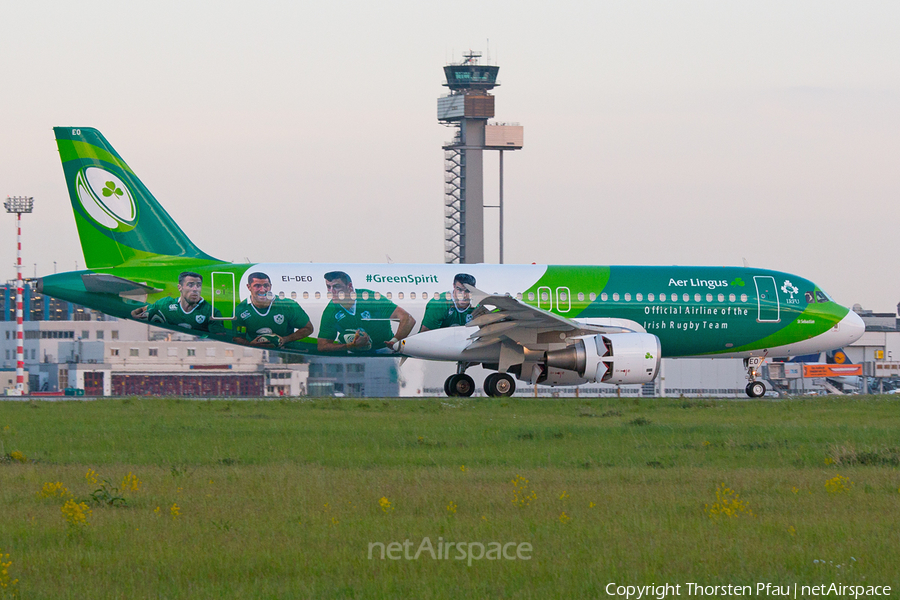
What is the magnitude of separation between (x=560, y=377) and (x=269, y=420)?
8.34 m

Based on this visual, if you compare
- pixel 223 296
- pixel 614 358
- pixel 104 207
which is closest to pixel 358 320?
pixel 223 296

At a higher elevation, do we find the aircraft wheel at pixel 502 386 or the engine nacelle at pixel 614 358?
the engine nacelle at pixel 614 358

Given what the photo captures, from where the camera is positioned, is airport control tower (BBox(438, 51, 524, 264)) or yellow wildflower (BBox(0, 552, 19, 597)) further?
airport control tower (BBox(438, 51, 524, 264))

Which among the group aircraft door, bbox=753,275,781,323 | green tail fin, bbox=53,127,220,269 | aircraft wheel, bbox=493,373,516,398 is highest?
green tail fin, bbox=53,127,220,269

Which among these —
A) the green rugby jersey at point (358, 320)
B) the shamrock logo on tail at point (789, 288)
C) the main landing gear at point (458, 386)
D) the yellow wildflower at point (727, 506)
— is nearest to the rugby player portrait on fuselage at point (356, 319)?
the green rugby jersey at point (358, 320)

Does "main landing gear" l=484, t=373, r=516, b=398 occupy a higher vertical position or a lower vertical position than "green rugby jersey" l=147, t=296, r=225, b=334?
lower

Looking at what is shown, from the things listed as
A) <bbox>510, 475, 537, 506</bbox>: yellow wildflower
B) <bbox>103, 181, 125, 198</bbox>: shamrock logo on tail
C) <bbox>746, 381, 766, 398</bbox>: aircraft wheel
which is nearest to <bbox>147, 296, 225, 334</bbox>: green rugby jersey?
<bbox>103, 181, 125, 198</bbox>: shamrock logo on tail

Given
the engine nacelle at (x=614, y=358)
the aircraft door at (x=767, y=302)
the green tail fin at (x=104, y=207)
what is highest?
the green tail fin at (x=104, y=207)

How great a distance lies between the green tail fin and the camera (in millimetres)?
26828

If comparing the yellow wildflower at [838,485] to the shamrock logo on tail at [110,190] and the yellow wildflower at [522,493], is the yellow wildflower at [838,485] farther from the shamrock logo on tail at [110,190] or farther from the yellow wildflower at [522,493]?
the shamrock logo on tail at [110,190]

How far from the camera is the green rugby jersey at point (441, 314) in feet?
89.2

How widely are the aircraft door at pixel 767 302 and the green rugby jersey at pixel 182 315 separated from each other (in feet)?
46.9

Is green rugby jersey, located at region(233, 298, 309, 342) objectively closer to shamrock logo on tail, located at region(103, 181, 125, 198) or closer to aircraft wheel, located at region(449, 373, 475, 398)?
shamrock logo on tail, located at region(103, 181, 125, 198)

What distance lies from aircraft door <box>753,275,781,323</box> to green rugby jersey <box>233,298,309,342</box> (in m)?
Result: 12.2
